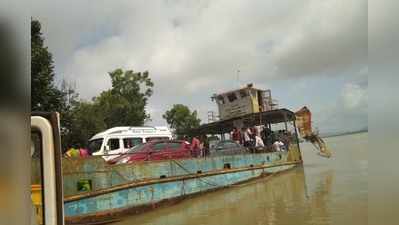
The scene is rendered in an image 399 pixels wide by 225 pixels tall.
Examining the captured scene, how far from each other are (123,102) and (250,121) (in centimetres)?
489

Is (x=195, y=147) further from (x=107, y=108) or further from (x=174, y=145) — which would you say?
(x=107, y=108)

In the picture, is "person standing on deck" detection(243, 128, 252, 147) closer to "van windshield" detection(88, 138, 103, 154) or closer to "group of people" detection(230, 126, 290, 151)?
"group of people" detection(230, 126, 290, 151)

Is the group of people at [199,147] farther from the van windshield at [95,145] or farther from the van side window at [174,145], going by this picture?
the van windshield at [95,145]

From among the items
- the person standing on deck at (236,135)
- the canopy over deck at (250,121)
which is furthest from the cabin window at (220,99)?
the person standing on deck at (236,135)

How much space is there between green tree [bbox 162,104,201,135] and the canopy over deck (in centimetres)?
25

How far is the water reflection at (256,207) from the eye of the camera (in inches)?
260

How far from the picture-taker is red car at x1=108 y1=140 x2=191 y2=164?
670cm

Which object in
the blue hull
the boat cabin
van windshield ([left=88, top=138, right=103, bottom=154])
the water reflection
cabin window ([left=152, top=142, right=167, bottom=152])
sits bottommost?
the water reflection

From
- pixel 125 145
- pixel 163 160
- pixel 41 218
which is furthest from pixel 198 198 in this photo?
pixel 41 218

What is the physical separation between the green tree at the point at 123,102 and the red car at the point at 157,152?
537cm

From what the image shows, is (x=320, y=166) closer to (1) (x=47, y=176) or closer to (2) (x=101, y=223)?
(2) (x=101, y=223)

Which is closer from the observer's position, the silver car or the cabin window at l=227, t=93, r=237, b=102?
the silver car

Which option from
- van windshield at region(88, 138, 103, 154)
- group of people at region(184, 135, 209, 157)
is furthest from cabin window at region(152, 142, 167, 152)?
van windshield at region(88, 138, 103, 154)

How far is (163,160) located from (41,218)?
20.0ft
